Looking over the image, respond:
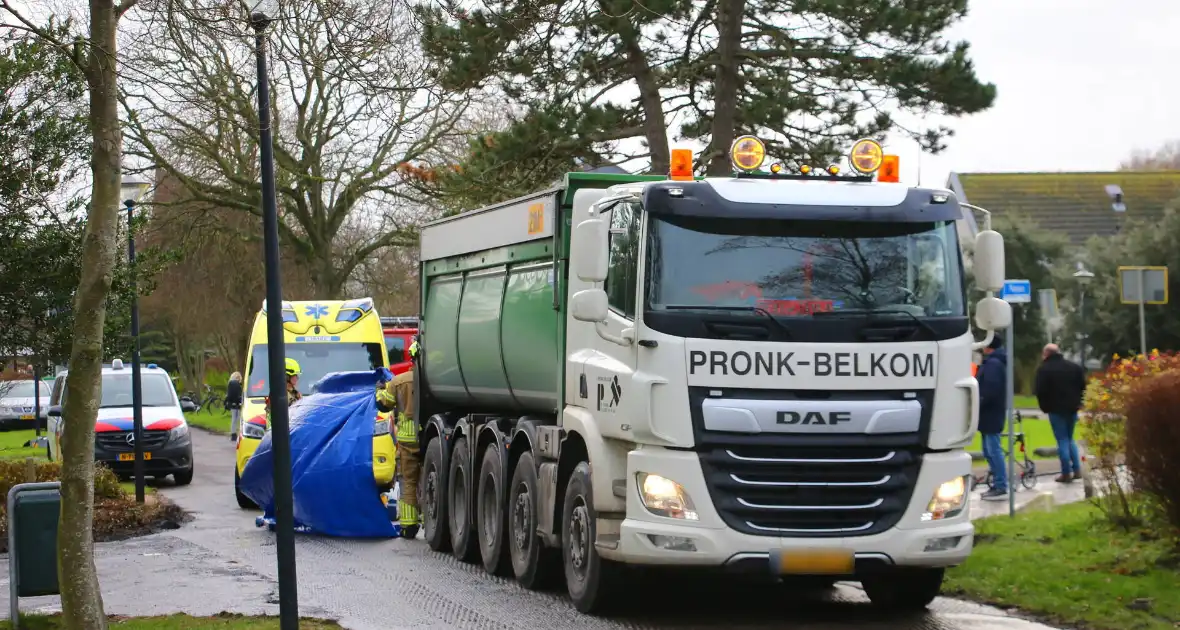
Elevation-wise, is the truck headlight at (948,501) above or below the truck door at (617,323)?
below

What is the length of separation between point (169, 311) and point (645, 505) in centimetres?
4747

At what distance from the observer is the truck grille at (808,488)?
9.69m

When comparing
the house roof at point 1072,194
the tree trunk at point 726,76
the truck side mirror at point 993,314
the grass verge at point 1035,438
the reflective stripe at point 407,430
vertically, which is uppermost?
the house roof at point 1072,194

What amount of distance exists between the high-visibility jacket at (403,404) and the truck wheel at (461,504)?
5.04 ft

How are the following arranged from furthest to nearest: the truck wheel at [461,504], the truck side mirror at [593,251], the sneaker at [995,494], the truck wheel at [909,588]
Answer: the sneaker at [995,494] → the truck wheel at [461,504] → the truck wheel at [909,588] → the truck side mirror at [593,251]

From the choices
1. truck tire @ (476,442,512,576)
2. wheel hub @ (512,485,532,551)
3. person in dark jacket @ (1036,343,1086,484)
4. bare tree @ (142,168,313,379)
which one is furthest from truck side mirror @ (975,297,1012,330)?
bare tree @ (142,168,313,379)

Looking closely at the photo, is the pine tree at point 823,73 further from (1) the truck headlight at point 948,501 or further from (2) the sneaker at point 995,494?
(1) the truck headlight at point 948,501

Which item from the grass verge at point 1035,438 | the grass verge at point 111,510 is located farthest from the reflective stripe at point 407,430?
the grass verge at point 1035,438

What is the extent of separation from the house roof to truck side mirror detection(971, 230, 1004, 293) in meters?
54.0

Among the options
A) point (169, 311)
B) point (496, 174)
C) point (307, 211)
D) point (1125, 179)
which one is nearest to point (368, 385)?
point (496, 174)

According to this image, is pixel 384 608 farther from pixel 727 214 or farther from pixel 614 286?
pixel 727 214

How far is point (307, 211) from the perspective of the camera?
4072 cm

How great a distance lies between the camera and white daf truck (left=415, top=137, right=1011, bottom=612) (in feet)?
31.8

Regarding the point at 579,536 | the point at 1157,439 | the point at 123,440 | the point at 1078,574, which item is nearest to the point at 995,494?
the point at 1078,574
